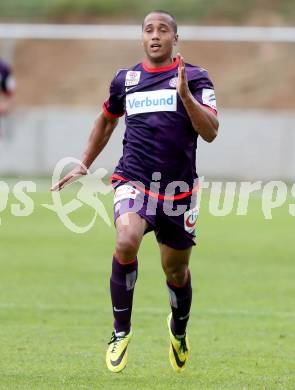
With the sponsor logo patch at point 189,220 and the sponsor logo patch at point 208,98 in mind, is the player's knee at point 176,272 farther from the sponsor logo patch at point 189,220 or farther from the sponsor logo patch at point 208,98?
the sponsor logo patch at point 208,98

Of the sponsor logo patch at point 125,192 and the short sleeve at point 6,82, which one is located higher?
the sponsor logo patch at point 125,192

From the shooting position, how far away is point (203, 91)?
7.29m

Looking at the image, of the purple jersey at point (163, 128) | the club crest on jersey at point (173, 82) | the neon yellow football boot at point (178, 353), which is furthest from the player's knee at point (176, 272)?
the club crest on jersey at point (173, 82)

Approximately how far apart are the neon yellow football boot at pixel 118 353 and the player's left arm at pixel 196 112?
145 cm

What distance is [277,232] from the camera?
1683 cm

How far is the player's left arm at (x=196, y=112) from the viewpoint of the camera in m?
6.91

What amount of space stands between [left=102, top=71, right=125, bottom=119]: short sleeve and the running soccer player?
21 millimetres

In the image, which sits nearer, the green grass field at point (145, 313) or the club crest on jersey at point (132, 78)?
the green grass field at point (145, 313)

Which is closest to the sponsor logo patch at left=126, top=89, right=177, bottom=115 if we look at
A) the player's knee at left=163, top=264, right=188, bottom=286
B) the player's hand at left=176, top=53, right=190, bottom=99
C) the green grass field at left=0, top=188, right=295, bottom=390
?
the player's hand at left=176, top=53, right=190, bottom=99

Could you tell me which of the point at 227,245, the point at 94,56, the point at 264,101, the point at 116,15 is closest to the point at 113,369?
the point at 227,245

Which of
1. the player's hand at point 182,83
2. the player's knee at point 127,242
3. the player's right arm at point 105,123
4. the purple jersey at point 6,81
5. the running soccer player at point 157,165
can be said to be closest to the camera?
the player's hand at point 182,83

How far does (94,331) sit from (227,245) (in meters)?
6.44

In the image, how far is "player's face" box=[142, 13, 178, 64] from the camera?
7.29 metres

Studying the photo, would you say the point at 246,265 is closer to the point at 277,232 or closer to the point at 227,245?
the point at 227,245
